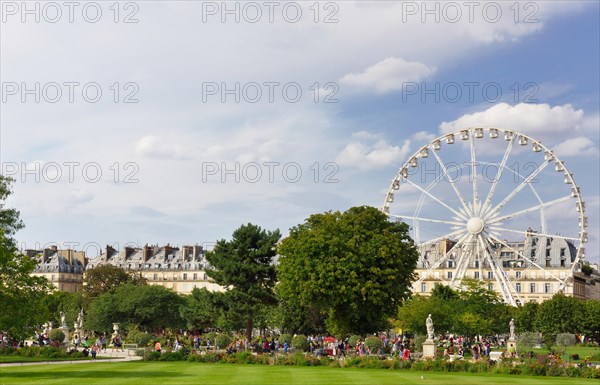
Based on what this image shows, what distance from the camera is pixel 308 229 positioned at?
6944 centimetres

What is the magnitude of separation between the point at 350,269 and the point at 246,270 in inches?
781

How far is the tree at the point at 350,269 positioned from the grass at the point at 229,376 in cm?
1553

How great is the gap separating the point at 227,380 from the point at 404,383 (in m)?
7.43

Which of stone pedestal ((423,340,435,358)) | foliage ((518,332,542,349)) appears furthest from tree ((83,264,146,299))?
stone pedestal ((423,340,435,358))

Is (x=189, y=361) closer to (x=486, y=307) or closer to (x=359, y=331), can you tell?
(x=359, y=331)

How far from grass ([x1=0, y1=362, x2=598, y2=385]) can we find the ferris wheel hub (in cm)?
4449

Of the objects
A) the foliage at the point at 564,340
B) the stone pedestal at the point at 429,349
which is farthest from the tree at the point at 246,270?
the foliage at the point at 564,340

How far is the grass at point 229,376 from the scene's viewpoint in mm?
35406

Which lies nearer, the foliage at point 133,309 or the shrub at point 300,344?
the shrub at point 300,344

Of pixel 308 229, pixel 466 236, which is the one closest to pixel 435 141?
pixel 466 236

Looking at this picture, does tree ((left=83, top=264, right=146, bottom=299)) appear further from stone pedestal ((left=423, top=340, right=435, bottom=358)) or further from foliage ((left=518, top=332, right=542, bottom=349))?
stone pedestal ((left=423, top=340, right=435, bottom=358))

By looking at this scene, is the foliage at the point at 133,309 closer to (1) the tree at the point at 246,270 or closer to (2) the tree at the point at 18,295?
(1) the tree at the point at 246,270

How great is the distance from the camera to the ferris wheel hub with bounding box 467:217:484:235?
87.9m

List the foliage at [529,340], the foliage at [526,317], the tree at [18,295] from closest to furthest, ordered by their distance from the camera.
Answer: the tree at [18,295], the foliage at [529,340], the foliage at [526,317]
